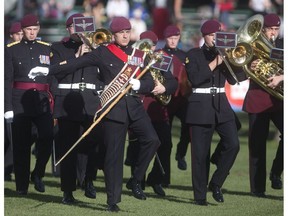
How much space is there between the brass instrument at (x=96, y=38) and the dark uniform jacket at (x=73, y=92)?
1.12 feet

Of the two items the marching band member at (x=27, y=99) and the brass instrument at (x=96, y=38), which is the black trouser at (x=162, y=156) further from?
the brass instrument at (x=96, y=38)

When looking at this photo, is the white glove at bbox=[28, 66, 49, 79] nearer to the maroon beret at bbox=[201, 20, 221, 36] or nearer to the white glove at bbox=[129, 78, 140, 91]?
the white glove at bbox=[129, 78, 140, 91]

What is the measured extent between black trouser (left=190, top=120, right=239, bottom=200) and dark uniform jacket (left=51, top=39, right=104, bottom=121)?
1327 mm

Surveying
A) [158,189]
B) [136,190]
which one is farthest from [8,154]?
[136,190]

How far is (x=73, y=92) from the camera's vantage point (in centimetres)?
1490

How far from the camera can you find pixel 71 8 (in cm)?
3266

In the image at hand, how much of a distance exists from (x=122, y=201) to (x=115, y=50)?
7.02 feet

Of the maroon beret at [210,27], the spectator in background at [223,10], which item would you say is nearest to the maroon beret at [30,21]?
the maroon beret at [210,27]

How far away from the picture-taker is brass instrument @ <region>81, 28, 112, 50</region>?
14531mm

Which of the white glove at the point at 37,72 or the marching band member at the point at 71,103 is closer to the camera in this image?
the marching band member at the point at 71,103

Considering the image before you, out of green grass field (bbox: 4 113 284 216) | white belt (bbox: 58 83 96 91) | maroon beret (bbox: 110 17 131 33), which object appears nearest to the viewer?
maroon beret (bbox: 110 17 131 33)

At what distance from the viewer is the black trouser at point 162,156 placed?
16203 mm

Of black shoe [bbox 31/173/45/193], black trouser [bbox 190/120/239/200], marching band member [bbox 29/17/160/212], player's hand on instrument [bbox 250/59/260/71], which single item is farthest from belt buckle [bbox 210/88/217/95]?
black shoe [bbox 31/173/45/193]

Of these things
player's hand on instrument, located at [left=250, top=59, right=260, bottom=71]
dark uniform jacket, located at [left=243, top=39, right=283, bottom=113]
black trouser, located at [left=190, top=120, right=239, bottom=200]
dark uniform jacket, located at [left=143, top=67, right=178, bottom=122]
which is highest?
player's hand on instrument, located at [left=250, top=59, right=260, bottom=71]
